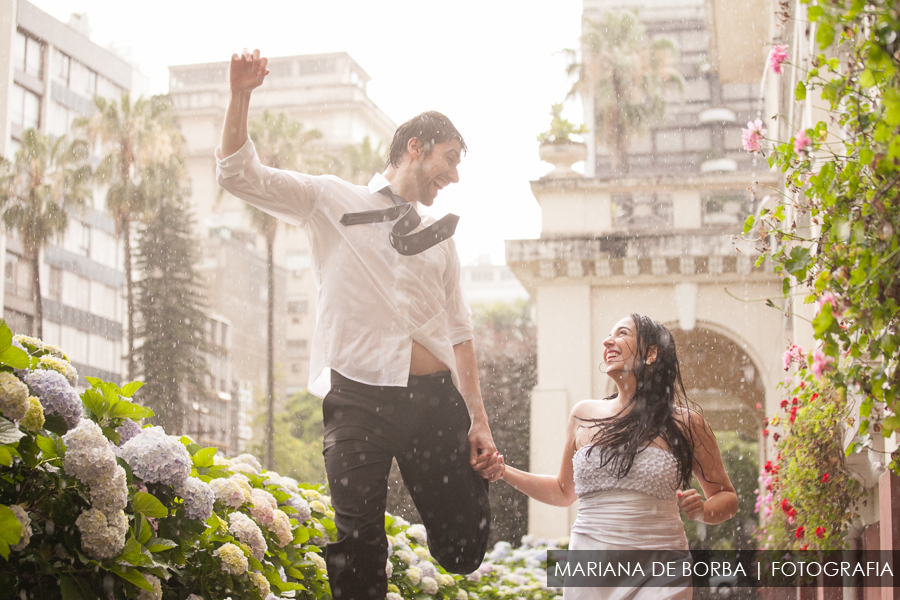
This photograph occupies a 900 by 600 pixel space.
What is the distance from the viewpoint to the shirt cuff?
2738mm

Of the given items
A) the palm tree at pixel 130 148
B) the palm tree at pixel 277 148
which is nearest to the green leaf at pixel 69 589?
the palm tree at pixel 277 148

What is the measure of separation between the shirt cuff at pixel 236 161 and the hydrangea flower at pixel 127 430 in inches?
32.0

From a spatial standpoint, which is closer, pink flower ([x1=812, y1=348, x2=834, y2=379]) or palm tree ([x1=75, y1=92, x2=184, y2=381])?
pink flower ([x1=812, y1=348, x2=834, y2=379])

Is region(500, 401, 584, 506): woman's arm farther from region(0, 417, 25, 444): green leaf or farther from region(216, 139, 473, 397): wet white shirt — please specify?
region(0, 417, 25, 444): green leaf

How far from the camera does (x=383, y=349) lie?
2.94m

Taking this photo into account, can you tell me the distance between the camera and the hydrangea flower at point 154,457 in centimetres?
270

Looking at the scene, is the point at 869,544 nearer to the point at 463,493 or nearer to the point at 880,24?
the point at 463,493

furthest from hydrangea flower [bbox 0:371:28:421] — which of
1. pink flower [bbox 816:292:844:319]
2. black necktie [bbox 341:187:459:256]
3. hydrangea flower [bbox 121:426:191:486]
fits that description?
pink flower [bbox 816:292:844:319]

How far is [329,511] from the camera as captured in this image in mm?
4984

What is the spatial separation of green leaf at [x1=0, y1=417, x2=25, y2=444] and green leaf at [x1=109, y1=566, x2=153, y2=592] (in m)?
0.47

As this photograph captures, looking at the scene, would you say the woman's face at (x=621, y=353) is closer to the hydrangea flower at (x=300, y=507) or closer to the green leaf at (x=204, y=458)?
the green leaf at (x=204, y=458)

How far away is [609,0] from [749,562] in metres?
29.5

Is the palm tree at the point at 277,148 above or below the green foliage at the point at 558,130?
above

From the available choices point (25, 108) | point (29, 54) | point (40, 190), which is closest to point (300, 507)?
point (40, 190)
